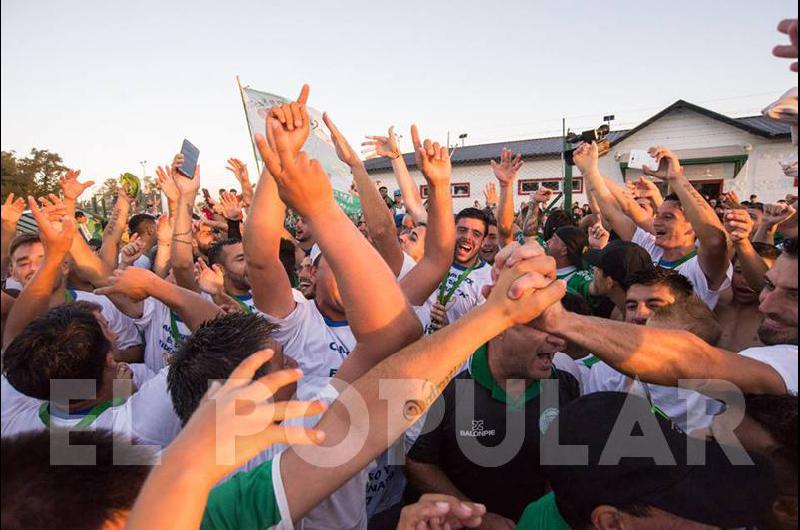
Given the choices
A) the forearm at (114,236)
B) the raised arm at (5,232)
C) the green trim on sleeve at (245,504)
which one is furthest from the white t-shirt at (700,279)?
the forearm at (114,236)

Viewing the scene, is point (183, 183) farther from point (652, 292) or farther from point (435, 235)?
point (652, 292)

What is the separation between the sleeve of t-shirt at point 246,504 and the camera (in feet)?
4.85

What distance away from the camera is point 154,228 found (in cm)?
658

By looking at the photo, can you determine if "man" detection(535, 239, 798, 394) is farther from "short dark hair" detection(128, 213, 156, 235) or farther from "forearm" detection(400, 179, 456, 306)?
"short dark hair" detection(128, 213, 156, 235)

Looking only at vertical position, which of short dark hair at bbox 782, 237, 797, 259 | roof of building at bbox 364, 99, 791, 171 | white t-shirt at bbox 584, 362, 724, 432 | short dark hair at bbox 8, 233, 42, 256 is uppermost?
roof of building at bbox 364, 99, 791, 171

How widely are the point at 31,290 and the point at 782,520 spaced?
2357 mm

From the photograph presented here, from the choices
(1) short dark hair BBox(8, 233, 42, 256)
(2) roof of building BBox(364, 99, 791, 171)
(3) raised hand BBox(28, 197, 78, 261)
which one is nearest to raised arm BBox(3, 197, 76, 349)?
(3) raised hand BBox(28, 197, 78, 261)

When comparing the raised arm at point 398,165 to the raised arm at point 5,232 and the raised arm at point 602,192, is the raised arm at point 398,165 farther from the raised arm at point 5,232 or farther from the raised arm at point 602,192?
the raised arm at point 5,232

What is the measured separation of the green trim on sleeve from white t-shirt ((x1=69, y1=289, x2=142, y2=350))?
2778 millimetres

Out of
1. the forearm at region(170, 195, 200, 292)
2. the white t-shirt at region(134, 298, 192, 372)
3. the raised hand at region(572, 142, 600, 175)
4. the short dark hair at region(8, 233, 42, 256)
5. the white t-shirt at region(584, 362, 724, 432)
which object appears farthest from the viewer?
the raised hand at region(572, 142, 600, 175)

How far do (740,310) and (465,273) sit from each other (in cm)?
223

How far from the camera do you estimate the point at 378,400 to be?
155cm

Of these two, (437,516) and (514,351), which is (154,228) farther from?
(437,516)

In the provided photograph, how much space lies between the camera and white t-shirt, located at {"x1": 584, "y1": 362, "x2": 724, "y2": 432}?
234 centimetres
